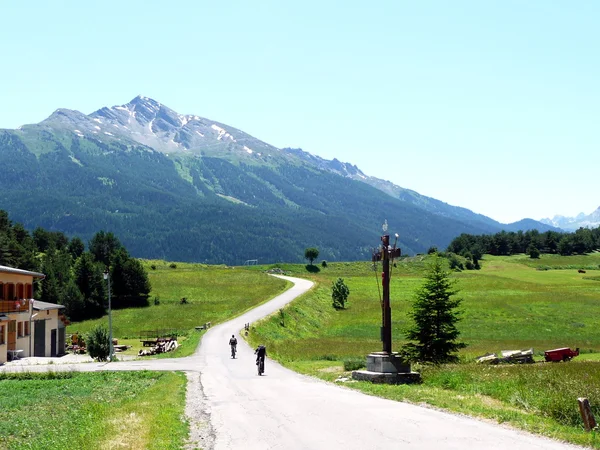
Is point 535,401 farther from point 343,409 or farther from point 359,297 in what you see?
point 359,297

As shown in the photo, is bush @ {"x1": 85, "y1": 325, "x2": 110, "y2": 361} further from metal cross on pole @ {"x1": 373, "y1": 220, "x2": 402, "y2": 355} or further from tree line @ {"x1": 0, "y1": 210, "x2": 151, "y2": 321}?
tree line @ {"x1": 0, "y1": 210, "x2": 151, "y2": 321}

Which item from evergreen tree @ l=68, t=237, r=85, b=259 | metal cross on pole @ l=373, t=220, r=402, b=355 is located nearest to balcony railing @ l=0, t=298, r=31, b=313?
metal cross on pole @ l=373, t=220, r=402, b=355

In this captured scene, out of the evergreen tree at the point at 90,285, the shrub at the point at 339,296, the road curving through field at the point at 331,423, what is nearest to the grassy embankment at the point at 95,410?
the road curving through field at the point at 331,423

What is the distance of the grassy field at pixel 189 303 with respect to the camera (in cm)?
7531

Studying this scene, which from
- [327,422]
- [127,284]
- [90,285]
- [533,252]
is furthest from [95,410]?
[533,252]

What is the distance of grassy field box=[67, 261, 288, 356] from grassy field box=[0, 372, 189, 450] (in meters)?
15.6

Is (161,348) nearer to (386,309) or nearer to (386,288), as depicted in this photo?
(386,309)

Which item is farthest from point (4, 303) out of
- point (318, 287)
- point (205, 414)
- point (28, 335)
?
point (318, 287)

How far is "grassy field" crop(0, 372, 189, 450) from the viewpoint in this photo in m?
16.2

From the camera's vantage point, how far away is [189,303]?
93625 millimetres

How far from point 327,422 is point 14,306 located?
42.4 meters

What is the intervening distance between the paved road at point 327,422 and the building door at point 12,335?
2965 cm

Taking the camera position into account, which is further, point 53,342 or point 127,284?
point 127,284

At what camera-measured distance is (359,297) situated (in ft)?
347
